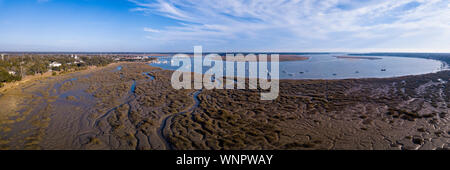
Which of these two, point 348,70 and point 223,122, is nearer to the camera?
point 223,122

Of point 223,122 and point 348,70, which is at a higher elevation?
point 348,70

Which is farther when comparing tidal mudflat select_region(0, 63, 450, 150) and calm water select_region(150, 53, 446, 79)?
calm water select_region(150, 53, 446, 79)

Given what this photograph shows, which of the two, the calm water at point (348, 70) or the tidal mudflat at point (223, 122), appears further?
the calm water at point (348, 70)

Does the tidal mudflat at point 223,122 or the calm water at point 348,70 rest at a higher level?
the calm water at point 348,70

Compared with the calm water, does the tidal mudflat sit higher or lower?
lower
